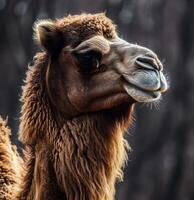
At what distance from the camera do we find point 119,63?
228 inches

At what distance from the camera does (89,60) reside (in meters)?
5.91

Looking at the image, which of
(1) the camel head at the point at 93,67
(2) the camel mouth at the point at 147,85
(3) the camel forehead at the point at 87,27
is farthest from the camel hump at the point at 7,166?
(2) the camel mouth at the point at 147,85

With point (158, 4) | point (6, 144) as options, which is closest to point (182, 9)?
point (158, 4)

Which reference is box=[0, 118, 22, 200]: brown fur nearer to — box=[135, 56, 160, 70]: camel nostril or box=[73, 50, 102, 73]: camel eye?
box=[73, 50, 102, 73]: camel eye

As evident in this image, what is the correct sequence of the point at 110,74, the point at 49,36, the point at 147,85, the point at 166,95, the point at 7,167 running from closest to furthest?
the point at 147,85 < the point at 110,74 < the point at 49,36 < the point at 7,167 < the point at 166,95

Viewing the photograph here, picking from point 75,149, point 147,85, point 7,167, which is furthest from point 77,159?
point 7,167

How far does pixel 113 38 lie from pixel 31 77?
530 mm

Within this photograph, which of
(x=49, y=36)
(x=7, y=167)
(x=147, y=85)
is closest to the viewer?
A: (x=147, y=85)

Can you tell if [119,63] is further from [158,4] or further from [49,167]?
[158,4]

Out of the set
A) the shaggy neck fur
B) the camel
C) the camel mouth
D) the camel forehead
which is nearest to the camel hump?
the camel

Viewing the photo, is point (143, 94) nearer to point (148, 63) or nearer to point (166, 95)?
point (148, 63)

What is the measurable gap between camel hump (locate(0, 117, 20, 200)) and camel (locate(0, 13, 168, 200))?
23 centimetres

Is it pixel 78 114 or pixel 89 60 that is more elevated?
pixel 89 60

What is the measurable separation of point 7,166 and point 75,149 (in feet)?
2.87
